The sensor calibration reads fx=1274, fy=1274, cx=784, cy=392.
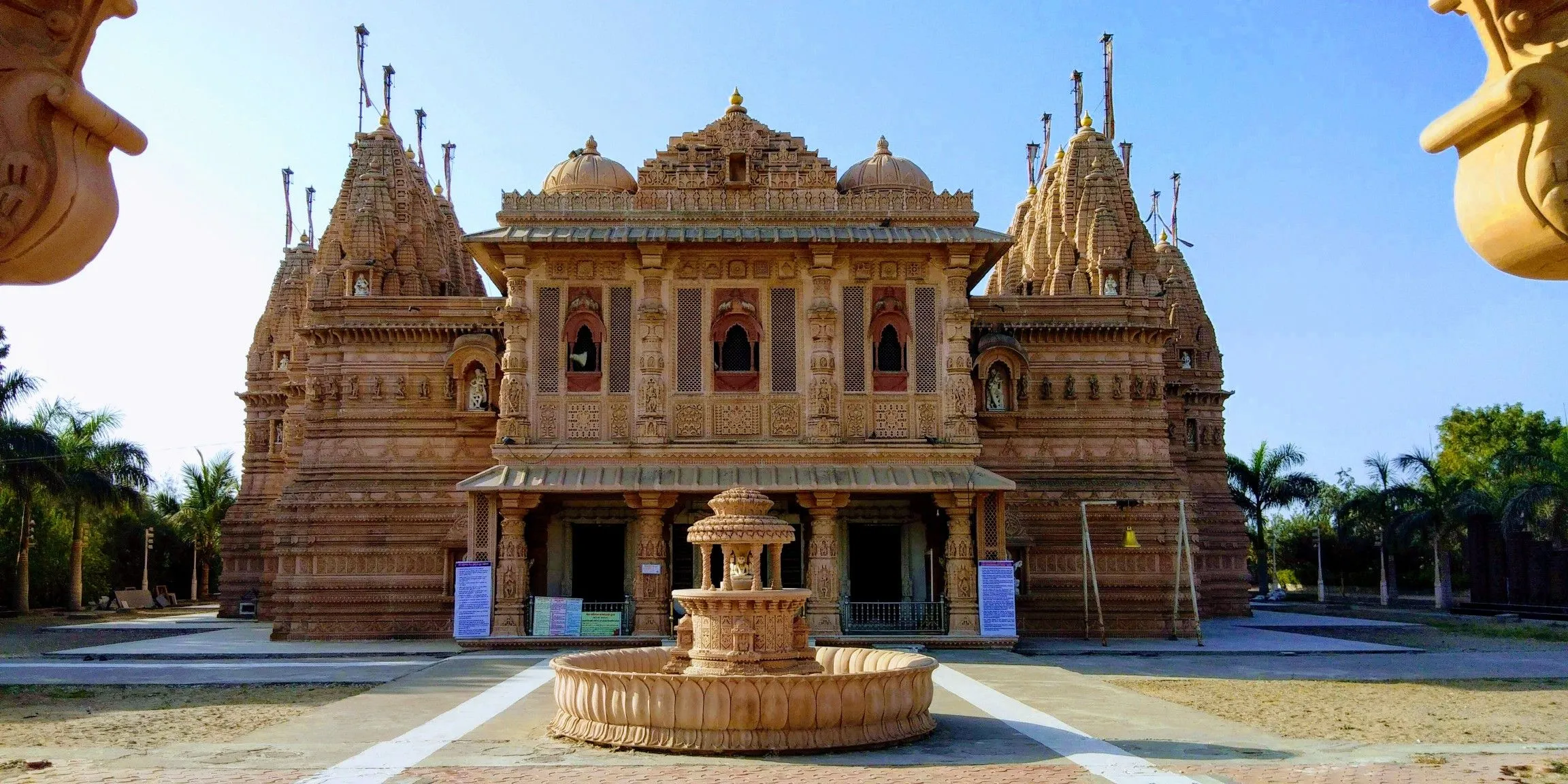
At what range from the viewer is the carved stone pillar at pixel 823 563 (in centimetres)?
2595

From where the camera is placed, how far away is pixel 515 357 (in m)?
27.3

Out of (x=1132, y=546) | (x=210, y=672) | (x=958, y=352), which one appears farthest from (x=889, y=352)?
(x=210, y=672)

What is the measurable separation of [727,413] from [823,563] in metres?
3.82

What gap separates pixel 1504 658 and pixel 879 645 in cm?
1213

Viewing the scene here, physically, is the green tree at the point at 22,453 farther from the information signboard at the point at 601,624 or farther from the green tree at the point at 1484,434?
the green tree at the point at 1484,434

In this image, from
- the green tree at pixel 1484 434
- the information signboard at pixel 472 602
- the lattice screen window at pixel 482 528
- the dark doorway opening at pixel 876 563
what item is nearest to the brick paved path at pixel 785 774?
the information signboard at pixel 472 602

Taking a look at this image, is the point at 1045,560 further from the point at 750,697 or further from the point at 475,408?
the point at 750,697

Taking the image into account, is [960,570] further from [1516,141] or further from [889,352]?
[1516,141]

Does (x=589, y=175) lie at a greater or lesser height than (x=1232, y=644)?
greater

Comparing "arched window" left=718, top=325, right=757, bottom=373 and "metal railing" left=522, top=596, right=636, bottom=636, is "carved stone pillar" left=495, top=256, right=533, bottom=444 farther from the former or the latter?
"arched window" left=718, top=325, right=757, bottom=373

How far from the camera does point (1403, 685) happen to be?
19.8 meters

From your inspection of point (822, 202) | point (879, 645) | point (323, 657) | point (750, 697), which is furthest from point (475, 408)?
point (750, 697)

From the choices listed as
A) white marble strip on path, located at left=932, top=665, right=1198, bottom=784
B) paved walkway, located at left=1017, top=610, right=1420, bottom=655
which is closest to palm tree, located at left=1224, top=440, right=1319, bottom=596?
paved walkway, located at left=1017, top=610, right=1420, bottom=655

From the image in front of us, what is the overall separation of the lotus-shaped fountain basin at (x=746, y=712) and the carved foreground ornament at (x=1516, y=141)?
29.4ft
